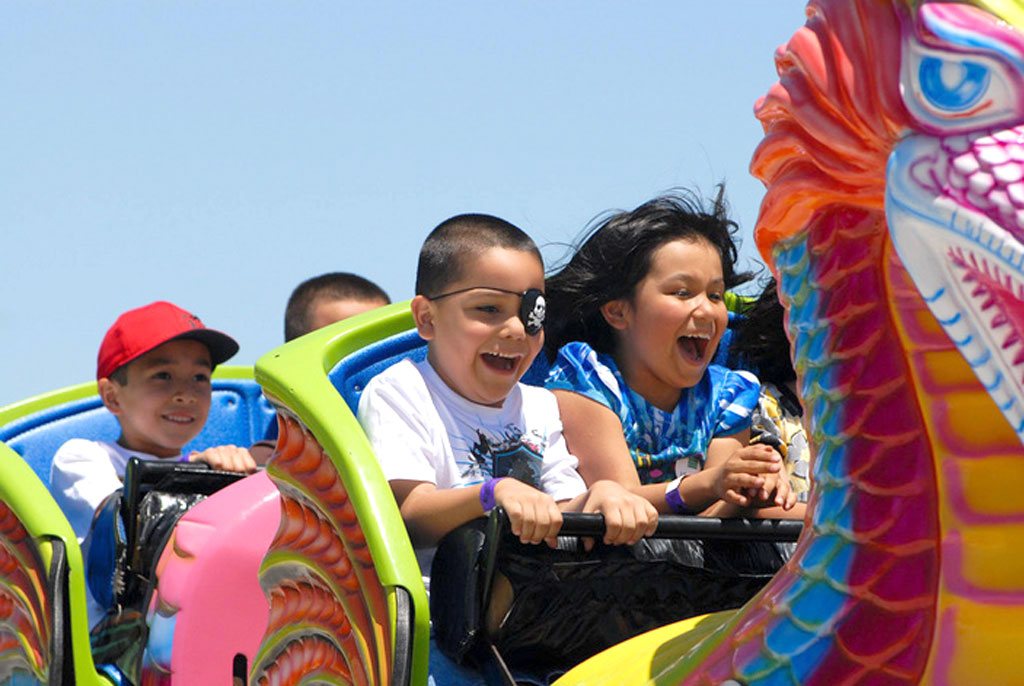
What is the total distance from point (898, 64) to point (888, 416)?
294 millimetres

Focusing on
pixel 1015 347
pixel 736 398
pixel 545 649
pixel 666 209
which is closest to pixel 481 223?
pixel 666 209

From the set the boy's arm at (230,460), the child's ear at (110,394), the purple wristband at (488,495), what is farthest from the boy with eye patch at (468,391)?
the child's ear at (110,394)

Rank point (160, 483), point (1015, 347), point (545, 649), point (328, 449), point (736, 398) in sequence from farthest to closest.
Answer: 1. point (160, 483)
2. point (736, 398)
3. point (328, 449)
4. point (545, 649)
5. point (1015, 347)

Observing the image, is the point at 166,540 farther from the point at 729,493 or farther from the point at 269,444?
the point at 729,493

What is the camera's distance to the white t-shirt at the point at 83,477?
3.18 meters

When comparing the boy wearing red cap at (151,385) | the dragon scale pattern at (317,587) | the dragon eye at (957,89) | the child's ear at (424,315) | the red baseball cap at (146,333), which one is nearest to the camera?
the dragon eye at (957,89)

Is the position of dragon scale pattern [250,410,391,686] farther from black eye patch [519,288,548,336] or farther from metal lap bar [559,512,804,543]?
black eye patch [519,288,548,336]

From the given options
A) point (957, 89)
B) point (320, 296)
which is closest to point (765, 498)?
point (957, 89)

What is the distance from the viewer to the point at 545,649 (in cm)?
172

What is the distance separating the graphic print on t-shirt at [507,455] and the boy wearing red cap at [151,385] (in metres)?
1.31

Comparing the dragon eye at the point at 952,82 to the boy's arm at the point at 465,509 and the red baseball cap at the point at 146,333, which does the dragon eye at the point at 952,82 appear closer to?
the boy's arm at the point at 465,509

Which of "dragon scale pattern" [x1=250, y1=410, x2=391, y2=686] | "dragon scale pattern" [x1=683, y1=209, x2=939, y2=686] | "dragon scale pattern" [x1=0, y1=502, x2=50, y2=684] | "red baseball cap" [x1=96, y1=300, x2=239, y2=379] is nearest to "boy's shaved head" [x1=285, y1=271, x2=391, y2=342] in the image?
"red baseball cap" [x1=96, y1=300, x2=239, y2=379]

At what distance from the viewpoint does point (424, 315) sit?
228 cm

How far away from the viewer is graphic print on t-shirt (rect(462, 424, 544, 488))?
218cm
